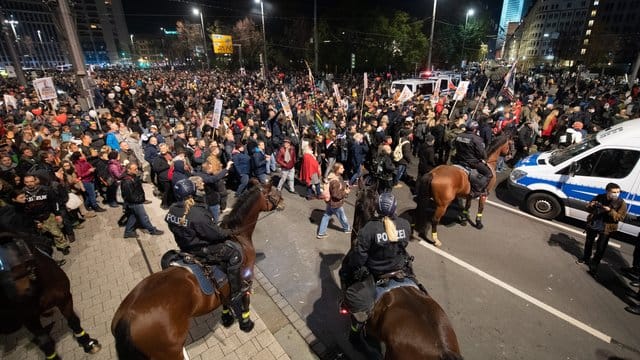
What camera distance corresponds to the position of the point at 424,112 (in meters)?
15.3

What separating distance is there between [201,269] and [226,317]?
1240mm

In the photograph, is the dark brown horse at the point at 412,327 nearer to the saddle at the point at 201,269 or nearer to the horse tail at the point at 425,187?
the saddle at the point at 201,269

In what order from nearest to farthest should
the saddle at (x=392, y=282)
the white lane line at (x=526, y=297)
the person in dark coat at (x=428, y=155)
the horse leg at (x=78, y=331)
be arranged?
the saddle at (x=392, y=282)
the horse leg at (x=78, y=331)
the white lane line at (x=526, y=297)
the person in dark coat at (x=428, y=155)

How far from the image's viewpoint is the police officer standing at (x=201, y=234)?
4.08 meters

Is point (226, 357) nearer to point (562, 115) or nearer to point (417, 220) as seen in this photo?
point (417, 220)

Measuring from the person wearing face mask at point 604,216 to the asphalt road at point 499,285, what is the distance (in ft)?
1.99

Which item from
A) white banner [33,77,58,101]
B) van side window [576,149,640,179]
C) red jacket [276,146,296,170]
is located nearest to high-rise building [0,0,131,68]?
white banner [33,77,58,101]

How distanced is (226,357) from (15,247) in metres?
2.96

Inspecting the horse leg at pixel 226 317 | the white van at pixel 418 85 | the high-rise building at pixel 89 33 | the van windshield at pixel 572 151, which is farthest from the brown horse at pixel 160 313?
the high-rise building at pixel 89 33

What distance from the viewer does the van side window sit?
22.1ft

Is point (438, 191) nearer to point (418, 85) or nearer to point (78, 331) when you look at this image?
point (78, 331)

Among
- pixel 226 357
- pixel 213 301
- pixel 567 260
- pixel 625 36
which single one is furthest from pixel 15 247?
pixel 625 36

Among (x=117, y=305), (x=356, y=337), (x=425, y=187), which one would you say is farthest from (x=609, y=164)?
(x=117, y=305)

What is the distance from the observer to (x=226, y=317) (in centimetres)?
488
